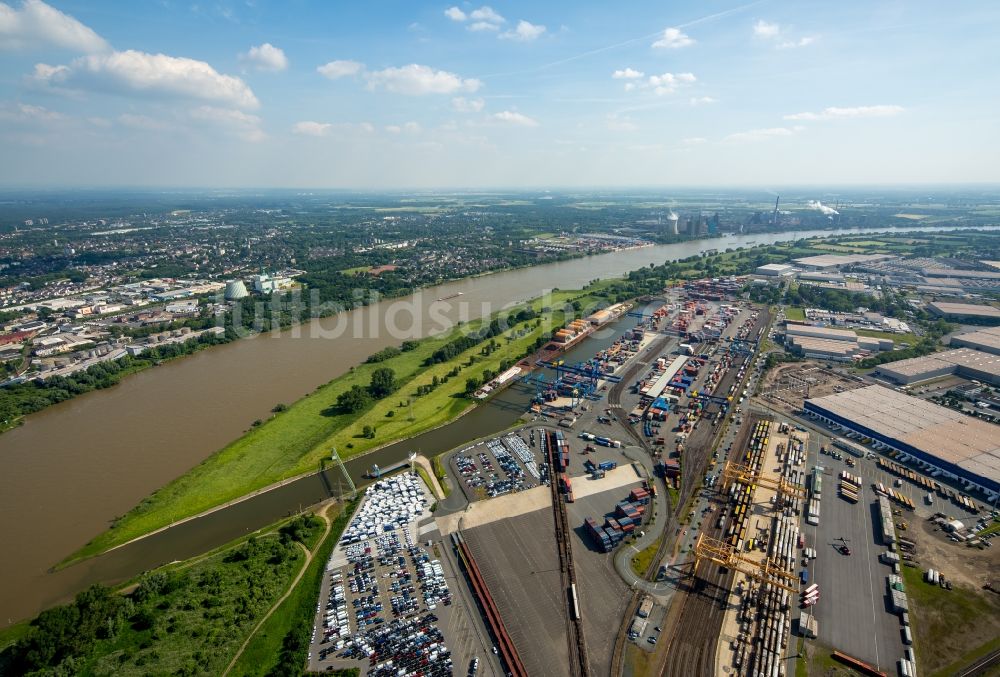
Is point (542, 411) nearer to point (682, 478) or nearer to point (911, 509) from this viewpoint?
point (682, 478)

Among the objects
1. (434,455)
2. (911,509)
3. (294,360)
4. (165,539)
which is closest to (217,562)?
(165,539)

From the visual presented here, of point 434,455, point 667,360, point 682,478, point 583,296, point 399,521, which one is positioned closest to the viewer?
point 399,521

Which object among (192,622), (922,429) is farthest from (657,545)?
(922,429)

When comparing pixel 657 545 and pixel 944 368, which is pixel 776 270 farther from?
pixel 657 545

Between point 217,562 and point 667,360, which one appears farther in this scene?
point 667,360

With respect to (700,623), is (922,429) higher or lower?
higher

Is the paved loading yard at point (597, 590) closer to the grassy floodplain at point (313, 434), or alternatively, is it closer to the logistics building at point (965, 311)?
the grassy floodplain at point (313, 434)
